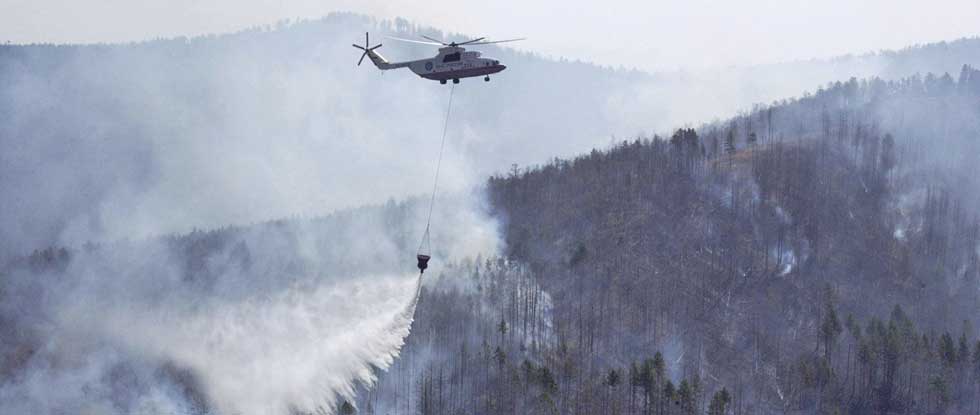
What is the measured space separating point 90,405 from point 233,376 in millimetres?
23605

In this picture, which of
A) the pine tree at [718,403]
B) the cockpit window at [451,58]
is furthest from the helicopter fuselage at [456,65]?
the pine tree at [718,403]

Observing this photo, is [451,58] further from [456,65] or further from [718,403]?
[718,403]

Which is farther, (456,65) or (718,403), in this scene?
(718,403)

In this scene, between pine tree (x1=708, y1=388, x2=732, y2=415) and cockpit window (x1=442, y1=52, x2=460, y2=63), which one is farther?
pine tree (x1=708, y1=388, x2=732, y2=415)

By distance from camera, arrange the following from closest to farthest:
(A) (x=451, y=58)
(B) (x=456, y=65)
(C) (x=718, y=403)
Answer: (B) (x=456, y=65) → (A) (x=451, y=58) → (C) (x=718, y=403)

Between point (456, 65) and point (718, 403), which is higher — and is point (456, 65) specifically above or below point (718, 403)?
above

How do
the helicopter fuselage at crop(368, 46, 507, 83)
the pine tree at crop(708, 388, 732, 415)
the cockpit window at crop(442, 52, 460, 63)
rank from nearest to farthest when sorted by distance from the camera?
the helicopter fuselage at crop(368, 46, 507, 83)
the cockpit window at crop(442, 52, 460, 63)
the pine tree at crop(708, 388, 732, 415)

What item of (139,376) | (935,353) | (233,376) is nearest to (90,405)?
(139,376)

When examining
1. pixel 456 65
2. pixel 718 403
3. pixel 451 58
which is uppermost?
pixel 451 58

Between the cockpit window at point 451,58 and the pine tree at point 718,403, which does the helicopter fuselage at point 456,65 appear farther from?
the pine tree at point 718,403

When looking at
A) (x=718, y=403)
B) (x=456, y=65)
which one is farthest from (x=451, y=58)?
(x=718, y=403)

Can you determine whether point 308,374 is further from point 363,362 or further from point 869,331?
point 869,331

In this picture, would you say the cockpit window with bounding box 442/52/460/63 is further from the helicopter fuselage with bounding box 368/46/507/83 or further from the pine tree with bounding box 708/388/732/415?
the pine tree with bounding box 708/388/732/415

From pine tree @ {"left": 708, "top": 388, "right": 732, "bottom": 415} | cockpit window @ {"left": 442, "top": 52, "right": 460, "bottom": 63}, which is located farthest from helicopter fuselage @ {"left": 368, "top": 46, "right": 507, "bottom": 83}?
pine tree @ {"left": 708, "top": 388, "right": 732, "bottom": 415}
